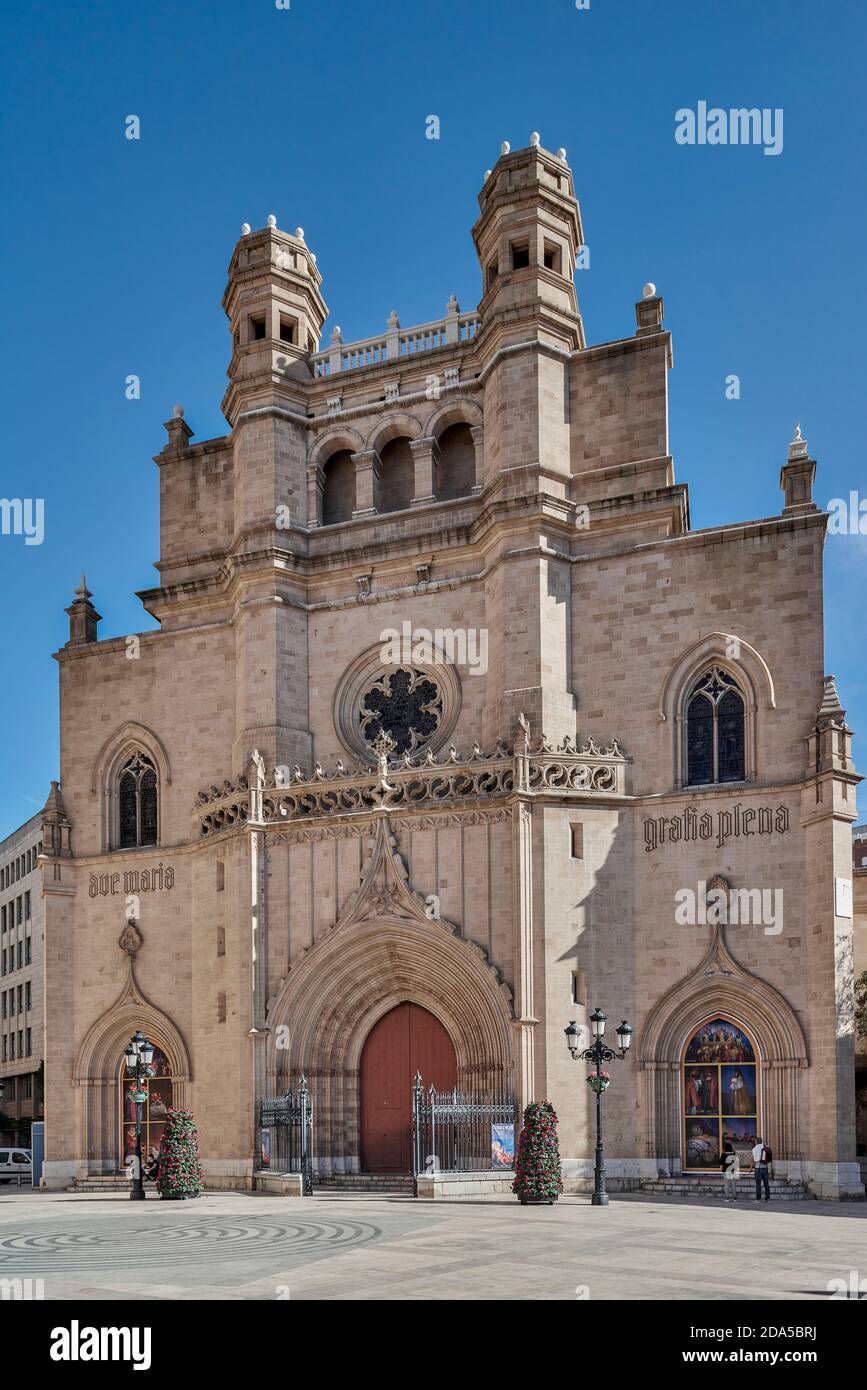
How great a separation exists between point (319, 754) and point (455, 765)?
4.35m

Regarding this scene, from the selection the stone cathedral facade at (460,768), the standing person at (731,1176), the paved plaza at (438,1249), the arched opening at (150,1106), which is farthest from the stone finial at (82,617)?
the standing person at (731,1176)

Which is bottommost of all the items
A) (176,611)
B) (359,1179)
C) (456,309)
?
(359,1179)

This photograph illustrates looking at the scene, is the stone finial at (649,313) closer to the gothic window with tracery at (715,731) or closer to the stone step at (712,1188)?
the gothic window with tracery at (715,731)

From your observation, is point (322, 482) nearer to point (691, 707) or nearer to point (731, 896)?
point (691, 707)

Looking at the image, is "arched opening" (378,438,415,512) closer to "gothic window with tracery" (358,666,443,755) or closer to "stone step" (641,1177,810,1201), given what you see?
"gothic window with tracery" (358,666,443,755)

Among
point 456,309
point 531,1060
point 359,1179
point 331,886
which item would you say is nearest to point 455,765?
point 331,886

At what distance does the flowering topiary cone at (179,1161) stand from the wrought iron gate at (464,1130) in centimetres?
413

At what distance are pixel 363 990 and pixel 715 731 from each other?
9072 millimetres

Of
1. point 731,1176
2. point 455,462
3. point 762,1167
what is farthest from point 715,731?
point 455,462

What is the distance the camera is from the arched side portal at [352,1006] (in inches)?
1078

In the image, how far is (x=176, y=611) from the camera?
111ft

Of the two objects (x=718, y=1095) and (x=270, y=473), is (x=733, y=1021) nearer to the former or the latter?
(x=718, y=1095)
